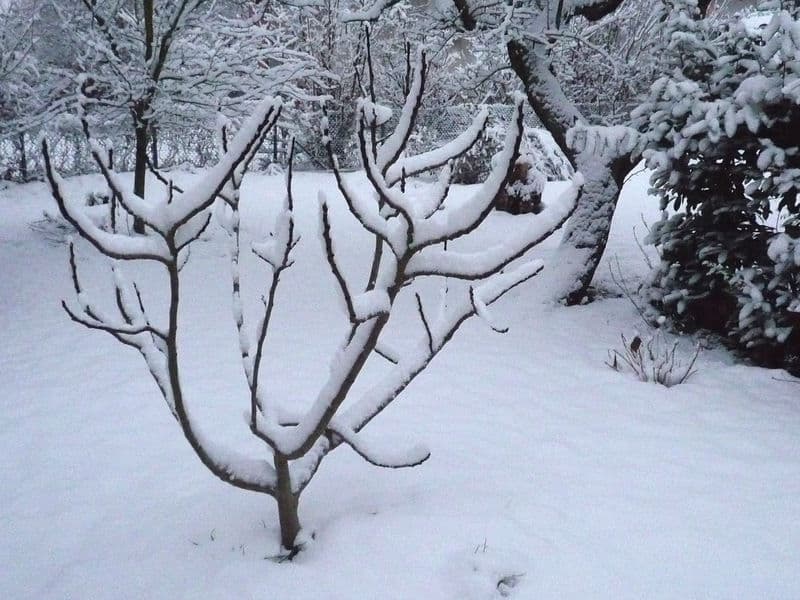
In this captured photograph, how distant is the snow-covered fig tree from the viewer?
1317 mm

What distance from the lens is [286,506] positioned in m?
2.02

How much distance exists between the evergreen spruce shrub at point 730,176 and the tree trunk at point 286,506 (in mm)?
3103

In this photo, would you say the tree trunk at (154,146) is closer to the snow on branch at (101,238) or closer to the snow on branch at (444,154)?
the snow on branch at (444,154)

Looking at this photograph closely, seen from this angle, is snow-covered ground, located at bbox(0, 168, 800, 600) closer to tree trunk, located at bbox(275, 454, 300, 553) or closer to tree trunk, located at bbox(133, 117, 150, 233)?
tree trunk, located at bbox(275, 454, 300, 553)

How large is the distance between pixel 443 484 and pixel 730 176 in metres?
3.13

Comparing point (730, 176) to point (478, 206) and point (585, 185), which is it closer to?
point (585, 185)

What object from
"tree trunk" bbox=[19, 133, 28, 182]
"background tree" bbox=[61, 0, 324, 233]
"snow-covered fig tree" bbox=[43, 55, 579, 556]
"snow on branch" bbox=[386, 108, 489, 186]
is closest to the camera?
"snow-covered fig tree" bbox=[43, 55, 579, 556]

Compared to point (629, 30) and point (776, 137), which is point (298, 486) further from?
point (629, 30)

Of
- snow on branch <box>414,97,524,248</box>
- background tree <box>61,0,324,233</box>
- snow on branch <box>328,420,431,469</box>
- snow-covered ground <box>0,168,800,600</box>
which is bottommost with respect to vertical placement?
snow-covered ground <box>0,168,800,600</box>

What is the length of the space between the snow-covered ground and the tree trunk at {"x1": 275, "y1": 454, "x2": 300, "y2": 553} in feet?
0.26

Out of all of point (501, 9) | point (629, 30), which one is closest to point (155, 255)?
point (501, 9)

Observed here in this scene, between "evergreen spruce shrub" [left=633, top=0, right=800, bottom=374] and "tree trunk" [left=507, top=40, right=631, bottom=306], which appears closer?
"evergreen spruce shrub" [left=633, top=0, right=800, bottom=374]

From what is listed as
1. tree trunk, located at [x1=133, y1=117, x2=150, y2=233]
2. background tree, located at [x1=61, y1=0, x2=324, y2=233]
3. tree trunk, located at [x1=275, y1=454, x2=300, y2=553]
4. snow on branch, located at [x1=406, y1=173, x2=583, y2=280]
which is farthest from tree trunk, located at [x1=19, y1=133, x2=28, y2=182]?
snow on branch, located at [x1=406, y1=173, x2=583, y2=280]

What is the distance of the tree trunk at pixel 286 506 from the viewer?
1.98 m
